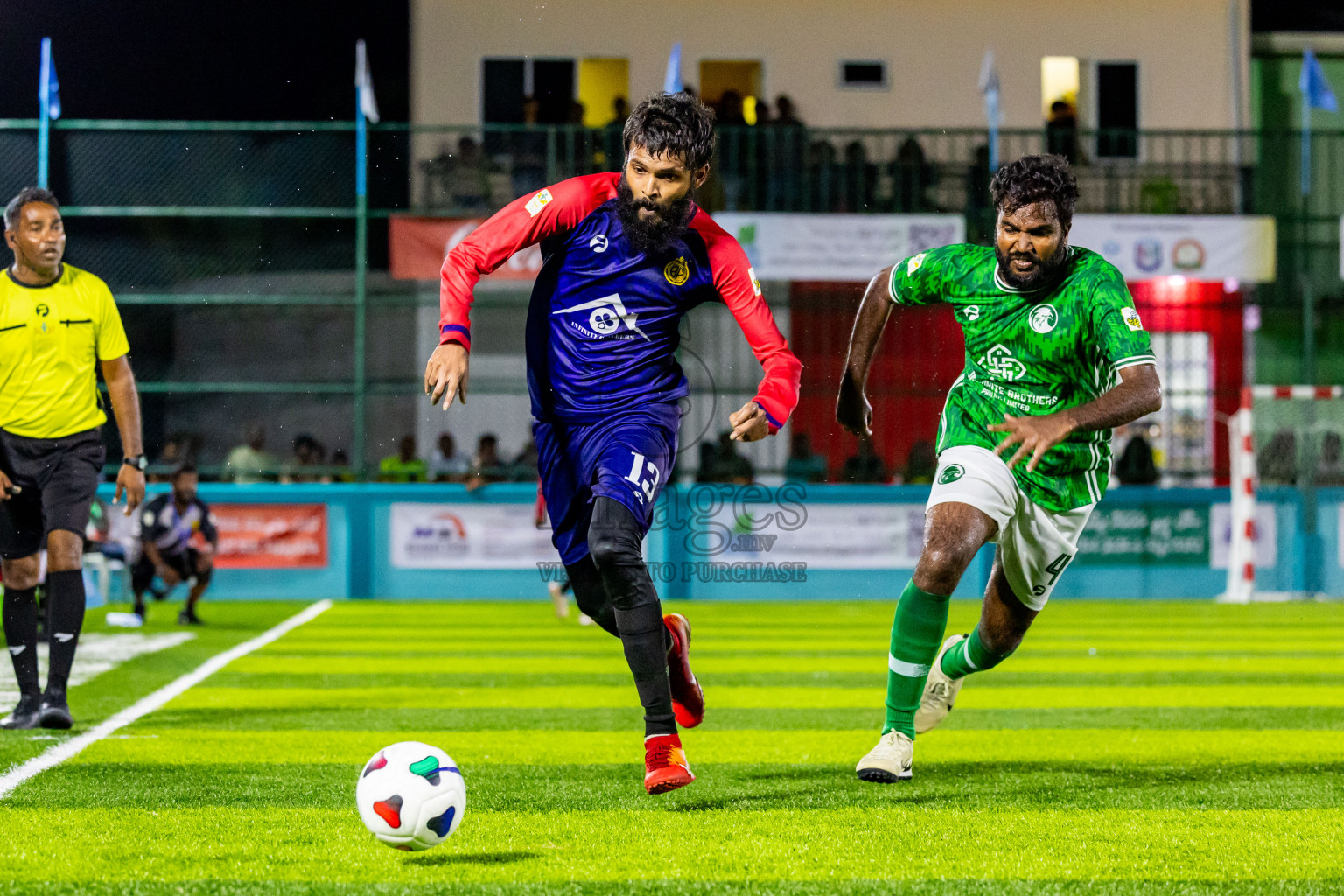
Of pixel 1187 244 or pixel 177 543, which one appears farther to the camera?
pixel 1187 244

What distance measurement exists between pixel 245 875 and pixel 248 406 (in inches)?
605

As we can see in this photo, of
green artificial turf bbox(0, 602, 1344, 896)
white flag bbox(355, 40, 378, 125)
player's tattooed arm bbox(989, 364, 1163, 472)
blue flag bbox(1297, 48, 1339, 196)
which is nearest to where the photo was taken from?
green artificial turf bbox(0, 602, 1344, 896)

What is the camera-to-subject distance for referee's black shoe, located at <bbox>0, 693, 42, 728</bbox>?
→ 21.4 feet

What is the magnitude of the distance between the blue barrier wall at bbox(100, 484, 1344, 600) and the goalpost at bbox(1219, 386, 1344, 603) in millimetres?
304

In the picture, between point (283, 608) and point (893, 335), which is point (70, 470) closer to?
point (283, 608)

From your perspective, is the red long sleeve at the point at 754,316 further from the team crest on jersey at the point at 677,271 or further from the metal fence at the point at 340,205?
the metal fence at the point at 340,205

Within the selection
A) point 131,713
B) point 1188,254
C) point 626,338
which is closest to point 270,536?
point 131,713

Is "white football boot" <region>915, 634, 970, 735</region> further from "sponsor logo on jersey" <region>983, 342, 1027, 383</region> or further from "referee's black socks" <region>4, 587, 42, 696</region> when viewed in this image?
"referee's black socks" <region>4, 587, 42, 696</region>

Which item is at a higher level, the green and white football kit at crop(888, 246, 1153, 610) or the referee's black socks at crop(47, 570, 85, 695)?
the green and white football kit at crop(888, 246, 1153, 610)

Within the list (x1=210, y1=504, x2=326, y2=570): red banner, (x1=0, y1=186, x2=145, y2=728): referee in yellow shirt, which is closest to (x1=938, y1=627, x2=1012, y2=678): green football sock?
(x1=0, y1=186, x2=145, y2=728): referee in yellow shirt

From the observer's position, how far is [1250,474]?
57.0 feet

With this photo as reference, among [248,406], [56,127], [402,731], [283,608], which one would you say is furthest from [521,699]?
[56,127]

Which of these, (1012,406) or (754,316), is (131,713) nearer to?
(754,316)

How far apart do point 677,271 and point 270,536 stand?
13.5 m
